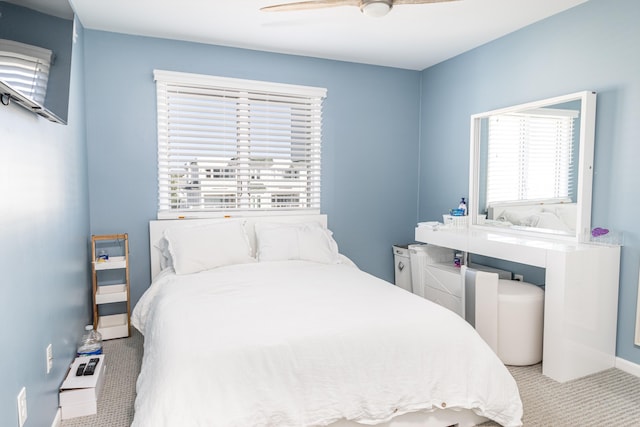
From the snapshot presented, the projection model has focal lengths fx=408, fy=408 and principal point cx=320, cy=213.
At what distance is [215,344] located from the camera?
1.82 metres

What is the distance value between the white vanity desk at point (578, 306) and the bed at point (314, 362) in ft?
2.50

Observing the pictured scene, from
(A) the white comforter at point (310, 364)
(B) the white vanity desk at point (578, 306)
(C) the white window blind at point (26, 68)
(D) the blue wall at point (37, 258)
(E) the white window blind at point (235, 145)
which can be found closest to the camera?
(C) the white window blind at point (26, 68)

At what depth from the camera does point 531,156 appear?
10.9ft

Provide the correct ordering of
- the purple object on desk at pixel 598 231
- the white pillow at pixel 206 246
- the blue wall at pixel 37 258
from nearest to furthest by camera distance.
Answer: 1. the blue wall at pixel 37 258
2. the purple object on desk at pixel 598 231
3. the white pillow at pixel 206 246

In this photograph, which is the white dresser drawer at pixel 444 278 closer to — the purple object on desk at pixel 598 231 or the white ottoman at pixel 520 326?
the white ottoman at pixel 520 326

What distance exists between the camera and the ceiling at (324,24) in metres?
2.94

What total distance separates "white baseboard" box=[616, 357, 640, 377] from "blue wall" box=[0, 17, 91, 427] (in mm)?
3437

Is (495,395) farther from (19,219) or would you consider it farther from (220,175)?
(220,175)

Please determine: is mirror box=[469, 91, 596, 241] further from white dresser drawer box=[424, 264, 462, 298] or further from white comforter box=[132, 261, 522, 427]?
white comforter box=[132, 261, 522, 427]

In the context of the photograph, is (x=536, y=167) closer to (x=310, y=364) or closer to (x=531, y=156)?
(x=531, y=156)

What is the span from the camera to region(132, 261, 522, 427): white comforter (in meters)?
1.69

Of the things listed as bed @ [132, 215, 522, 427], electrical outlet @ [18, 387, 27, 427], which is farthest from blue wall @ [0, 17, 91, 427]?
bed @ [132, 215, 522, 427]

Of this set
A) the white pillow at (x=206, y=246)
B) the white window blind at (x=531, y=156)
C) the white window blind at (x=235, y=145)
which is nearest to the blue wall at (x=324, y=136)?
the white window blind at (x=235, y=145)

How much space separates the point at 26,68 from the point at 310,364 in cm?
164
